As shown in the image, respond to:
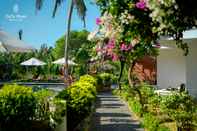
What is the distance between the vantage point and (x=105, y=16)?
717cm

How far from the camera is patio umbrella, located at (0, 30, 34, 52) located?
20.8 meters

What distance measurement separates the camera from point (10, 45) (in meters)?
21.5

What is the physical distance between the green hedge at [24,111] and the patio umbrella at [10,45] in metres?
12.4

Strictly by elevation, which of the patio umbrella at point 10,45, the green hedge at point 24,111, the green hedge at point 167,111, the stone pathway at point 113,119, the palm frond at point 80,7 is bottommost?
the stone pathway at point 113,119

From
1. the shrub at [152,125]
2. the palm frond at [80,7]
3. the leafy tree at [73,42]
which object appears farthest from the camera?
the leafy tree at [73,42]

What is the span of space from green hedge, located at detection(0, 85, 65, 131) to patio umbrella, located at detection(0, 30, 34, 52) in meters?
12.4

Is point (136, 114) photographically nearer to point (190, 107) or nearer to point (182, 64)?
point (190, 107)

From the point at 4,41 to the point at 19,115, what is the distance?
1406 centimetres

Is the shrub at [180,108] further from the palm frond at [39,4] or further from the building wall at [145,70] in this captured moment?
the building wall at [145,70]

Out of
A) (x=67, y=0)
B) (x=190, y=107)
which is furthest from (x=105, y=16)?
(x=67, y=0)

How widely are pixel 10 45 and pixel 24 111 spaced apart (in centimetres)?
1405

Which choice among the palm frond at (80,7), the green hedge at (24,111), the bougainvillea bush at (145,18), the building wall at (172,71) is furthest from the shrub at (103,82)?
the bougainvillea bush at (145,18)

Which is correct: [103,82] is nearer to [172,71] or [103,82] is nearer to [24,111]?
[172,71]

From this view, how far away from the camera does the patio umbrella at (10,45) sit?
20.8 metres
